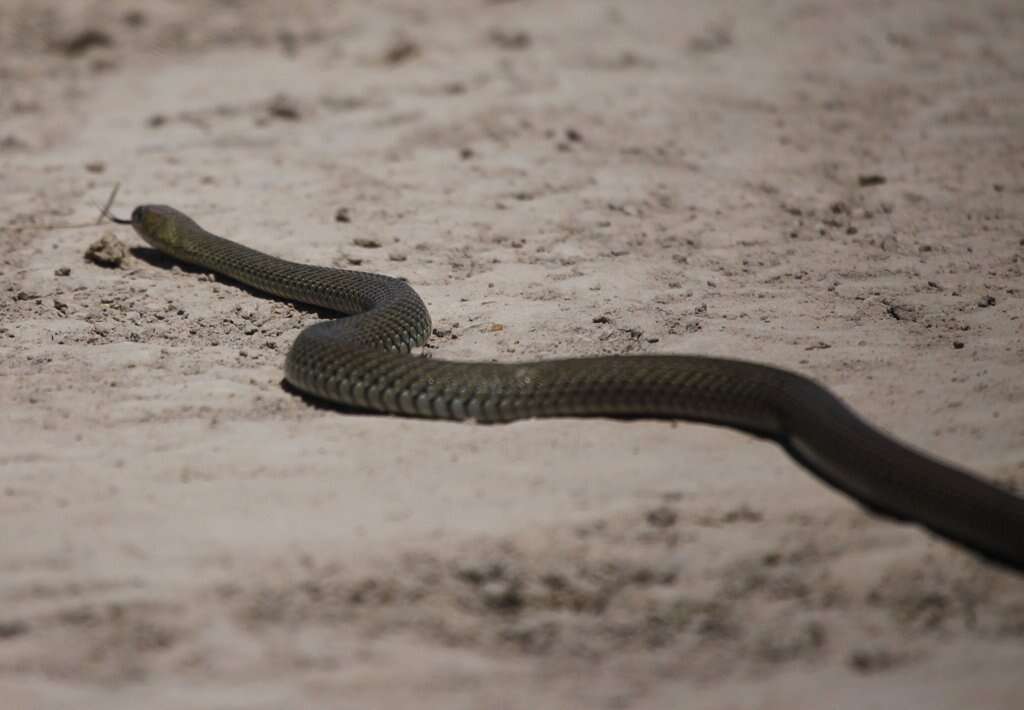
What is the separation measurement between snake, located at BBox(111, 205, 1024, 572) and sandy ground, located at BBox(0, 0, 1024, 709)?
134 mm

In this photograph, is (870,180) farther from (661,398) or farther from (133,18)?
(133,18)

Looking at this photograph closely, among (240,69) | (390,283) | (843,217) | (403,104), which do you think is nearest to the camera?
(390,283)

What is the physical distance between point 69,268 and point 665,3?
321 inches

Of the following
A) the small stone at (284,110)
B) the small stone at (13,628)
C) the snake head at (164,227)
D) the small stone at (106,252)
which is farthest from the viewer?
the small stone at (284,110)

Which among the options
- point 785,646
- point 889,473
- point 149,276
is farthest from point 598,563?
point 149,276

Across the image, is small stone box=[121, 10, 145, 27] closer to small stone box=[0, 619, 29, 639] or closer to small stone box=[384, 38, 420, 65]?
small stone box=[384, 38, 420, 65]

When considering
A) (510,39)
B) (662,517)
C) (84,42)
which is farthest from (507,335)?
(84,42)

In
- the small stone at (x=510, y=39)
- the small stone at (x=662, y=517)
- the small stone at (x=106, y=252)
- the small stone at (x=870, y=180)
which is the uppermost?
the small stone at (x=510, y=39)

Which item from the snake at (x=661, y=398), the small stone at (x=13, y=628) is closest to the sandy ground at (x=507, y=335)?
the small stone at (x=13, y=628)

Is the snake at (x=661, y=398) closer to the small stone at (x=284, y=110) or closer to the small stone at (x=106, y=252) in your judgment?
the small stone at (x=106, y=252)

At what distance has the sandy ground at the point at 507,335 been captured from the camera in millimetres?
4684

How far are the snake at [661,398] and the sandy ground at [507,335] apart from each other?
134mm

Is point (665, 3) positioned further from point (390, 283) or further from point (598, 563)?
point (598, 563)

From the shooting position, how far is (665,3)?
14.4 metres
